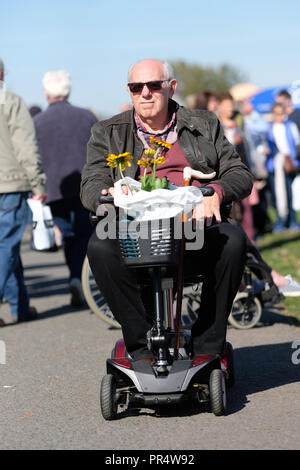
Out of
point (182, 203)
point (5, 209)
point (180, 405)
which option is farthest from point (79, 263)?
point (182, 203)

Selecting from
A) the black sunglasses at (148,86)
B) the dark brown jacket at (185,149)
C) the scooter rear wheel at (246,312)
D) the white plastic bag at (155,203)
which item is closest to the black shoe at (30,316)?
the scooter rear wheel at (246,312)

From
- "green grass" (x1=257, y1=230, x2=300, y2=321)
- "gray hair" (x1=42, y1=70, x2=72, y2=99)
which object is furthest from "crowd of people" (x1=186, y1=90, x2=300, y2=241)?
"gray hair" (x1=42, y1=70, x2=72, y2=99)

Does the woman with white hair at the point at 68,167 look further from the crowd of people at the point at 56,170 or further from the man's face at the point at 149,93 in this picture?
the man's face at the point at 149,93

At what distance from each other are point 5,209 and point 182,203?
388 centimetres

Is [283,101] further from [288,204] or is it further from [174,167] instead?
[174,167]

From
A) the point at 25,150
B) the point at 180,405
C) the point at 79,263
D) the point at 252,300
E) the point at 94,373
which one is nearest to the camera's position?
the point at 180,405

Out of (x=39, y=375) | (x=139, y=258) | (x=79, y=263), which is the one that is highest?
(x=139, y=258)

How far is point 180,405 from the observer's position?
5195 mm

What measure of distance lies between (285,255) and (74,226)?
409 centimetres

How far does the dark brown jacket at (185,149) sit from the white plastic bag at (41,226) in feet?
10.1

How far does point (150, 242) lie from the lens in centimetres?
455

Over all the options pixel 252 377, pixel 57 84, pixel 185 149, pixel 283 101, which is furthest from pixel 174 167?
pixel 283 101

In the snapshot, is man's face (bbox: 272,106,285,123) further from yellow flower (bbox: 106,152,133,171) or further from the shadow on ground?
yellow flower (bbox: 106,152,133,171)
